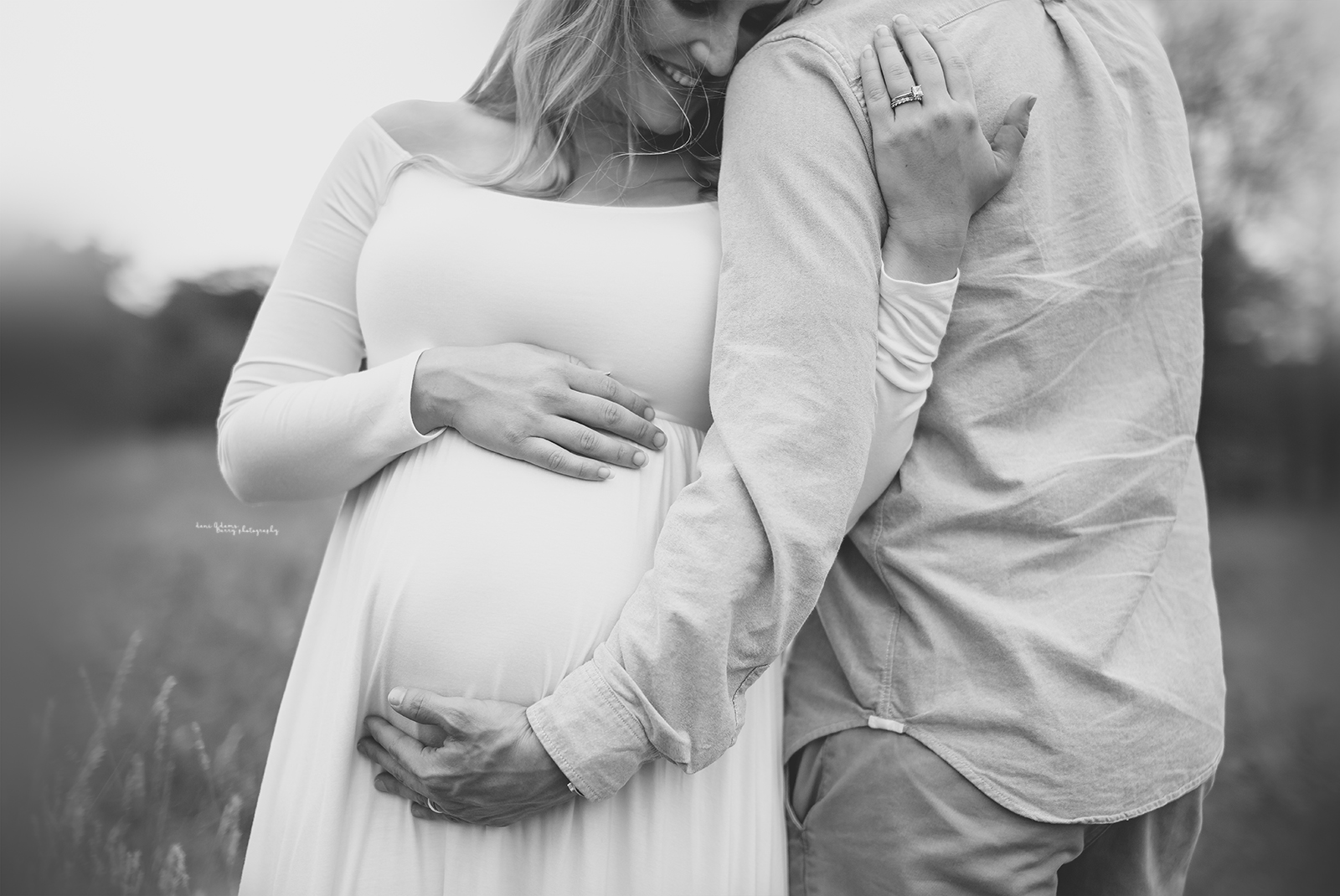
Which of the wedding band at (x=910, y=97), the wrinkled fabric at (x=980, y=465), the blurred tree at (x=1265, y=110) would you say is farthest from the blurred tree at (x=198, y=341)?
the blurred tree at (x=1265, y=110)

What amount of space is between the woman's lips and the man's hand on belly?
0.72 meters

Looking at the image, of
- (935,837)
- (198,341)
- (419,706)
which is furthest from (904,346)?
(198,341)

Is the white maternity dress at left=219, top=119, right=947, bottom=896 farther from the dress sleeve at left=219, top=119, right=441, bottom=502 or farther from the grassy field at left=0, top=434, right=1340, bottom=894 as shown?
the grassy field at left=0, top=434, right=1340, bottom=894

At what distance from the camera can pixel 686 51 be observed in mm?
944

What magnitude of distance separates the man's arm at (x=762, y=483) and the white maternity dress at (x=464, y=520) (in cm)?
10

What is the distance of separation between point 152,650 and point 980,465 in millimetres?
1446

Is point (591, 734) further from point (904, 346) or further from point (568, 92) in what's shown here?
point (568, 92)

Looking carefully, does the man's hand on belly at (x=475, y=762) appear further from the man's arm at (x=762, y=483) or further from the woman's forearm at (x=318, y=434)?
the woman's forearm at (x=318, y=434)

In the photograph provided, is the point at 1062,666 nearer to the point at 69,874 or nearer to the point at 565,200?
the point at 565,200

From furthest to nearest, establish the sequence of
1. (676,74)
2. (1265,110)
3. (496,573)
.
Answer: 1. (1265,110)
2. (676,74)
3. (496,573)

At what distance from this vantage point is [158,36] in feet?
4.69

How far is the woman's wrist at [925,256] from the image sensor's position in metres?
0.80

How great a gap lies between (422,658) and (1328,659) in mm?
1893

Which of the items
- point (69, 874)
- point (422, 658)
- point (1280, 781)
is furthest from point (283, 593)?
point (1280, 781)
